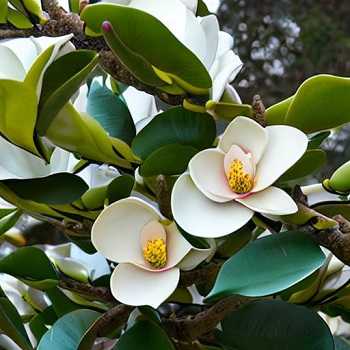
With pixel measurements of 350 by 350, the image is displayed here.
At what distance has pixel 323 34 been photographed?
1800mm

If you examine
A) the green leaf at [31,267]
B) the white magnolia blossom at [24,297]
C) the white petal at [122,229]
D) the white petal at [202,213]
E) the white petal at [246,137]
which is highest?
the white petal at [246,137]

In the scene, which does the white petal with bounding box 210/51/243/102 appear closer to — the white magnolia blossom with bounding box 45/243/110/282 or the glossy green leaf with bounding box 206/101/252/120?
the glossy green leaf with bounding box 206/101/252/120

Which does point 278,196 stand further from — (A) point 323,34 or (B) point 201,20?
(A) point 323,34

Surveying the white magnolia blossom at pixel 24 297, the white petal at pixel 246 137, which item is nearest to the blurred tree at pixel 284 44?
the white magnolia blossom at pixel 24 297

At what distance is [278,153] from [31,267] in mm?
115

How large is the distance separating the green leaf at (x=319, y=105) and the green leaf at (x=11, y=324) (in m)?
0.14

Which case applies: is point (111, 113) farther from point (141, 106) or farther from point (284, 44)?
point (284, 44)

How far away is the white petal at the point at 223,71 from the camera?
24 cm

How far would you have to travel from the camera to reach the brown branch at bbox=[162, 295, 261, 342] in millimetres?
258

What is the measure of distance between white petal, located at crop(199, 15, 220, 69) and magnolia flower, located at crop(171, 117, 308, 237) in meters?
0.03

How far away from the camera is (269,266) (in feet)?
0.72

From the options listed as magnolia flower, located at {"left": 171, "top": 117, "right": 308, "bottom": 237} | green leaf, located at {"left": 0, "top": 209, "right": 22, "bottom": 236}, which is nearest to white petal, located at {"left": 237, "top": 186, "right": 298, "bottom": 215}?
magnolia flower, located at {"left": 171, "top": 117, "right": 308, "bottom": 237}

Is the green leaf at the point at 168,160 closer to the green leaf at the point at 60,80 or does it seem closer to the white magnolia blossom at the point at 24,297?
the green leaf at the point at 60,80

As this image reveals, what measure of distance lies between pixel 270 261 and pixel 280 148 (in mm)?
40
